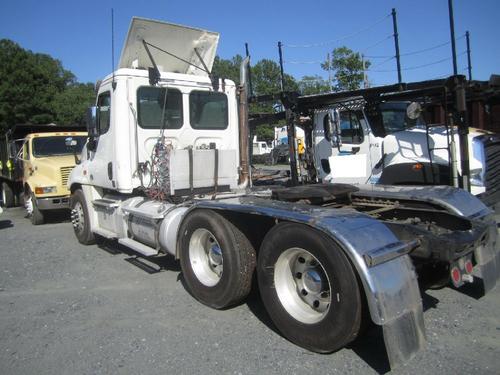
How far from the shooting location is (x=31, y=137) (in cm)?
1115

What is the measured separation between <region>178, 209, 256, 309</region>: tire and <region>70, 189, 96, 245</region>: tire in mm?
3413

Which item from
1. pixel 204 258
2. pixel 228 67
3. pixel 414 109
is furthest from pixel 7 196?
pixel 228 67

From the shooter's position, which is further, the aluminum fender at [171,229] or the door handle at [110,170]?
the door handle at [110,170]

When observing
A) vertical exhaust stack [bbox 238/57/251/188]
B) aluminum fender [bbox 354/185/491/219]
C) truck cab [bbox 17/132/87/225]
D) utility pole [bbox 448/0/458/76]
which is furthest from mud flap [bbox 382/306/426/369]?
truck cab [bbox 17/132/87/225]

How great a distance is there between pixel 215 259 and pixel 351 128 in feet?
16.8

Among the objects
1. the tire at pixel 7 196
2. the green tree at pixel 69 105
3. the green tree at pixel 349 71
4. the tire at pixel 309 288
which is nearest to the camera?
the tire at pixel 309 288

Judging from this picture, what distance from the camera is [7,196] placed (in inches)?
558

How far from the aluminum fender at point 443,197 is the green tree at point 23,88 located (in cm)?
3379

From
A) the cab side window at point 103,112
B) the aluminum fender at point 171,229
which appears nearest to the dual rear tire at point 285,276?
the aluminum fender at point 171,229

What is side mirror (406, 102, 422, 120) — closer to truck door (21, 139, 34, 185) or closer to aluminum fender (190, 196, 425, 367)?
aluminum fender (190, 196, 425, 367)

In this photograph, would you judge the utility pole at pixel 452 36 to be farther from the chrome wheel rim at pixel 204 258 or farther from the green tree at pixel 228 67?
the green tree at pixel 228 67

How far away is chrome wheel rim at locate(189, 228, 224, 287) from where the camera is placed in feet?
15.0

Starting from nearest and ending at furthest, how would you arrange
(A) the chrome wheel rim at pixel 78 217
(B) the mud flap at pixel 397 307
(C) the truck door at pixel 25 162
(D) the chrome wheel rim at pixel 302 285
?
(B) the mud flap at pixel 397 307 < (D) the chrome wheel rim at pixel 302 285 < (A) the chrome wheel rim at pixel 78 217 < (C) the truck door at pixel 25 162

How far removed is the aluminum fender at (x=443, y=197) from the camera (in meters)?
4.03
